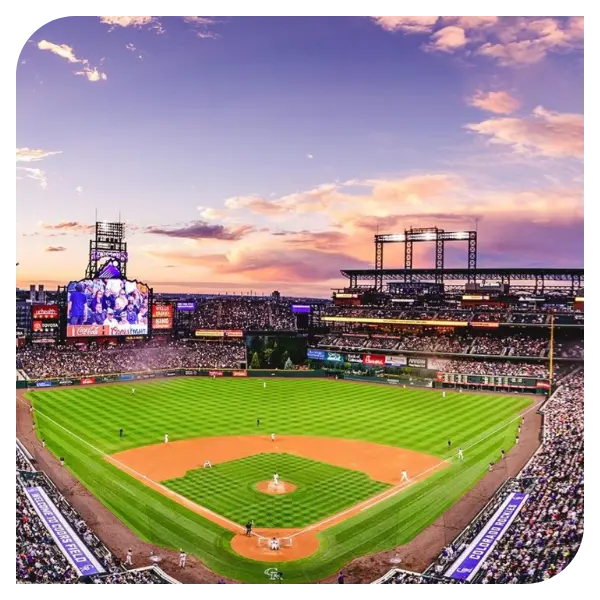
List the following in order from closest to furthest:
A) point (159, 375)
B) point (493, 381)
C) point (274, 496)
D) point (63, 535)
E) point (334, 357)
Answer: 1. point (63, 535)
2. point (274, 496)
3. point (493, 381)
4. point (159, 375)
5. point (334, 357)

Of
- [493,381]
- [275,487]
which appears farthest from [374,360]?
[275,487]

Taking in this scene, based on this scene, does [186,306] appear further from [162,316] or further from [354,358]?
[354,358]

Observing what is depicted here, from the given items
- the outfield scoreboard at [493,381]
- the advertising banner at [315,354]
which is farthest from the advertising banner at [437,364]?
the advertising banner at [315,354]

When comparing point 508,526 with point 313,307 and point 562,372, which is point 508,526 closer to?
point 562,372

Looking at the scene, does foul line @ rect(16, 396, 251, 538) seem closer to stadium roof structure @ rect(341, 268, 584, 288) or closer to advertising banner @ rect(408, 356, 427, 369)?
advertising banner @ rect(408, 356, 427, 369)

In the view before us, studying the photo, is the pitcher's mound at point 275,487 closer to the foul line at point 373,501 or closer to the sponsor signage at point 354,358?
the foul line at point 373,501

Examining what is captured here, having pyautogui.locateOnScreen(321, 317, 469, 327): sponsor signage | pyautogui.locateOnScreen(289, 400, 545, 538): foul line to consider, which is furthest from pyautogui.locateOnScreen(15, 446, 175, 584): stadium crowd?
pyautogui.locateOnScreen(321, 317, 469, 327): sponsor signage
